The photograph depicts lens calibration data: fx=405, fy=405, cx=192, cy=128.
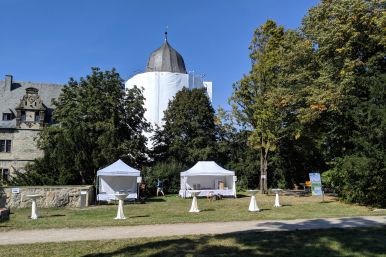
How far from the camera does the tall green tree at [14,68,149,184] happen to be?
1134 inches

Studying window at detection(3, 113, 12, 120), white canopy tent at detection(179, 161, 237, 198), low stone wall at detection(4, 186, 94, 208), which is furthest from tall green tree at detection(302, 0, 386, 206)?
window at detection(3, 113, 12, 120)

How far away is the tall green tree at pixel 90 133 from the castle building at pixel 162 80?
12.8 metres

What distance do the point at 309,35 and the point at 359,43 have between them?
11.5ft

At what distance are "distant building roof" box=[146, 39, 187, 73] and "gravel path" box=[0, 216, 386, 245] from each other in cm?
4387

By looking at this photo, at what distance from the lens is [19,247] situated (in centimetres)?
882

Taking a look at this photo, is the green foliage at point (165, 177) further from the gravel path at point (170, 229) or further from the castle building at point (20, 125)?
the gravel path at point (170, 229)

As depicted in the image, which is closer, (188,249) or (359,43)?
(188,249)

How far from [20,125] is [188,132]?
62.4 feet

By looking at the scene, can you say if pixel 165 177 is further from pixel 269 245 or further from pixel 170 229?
pixel 269 245

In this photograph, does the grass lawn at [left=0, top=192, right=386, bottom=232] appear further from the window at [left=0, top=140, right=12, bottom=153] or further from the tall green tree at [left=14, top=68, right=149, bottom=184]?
the window at [left=0, top=140, right=12, bottom=153]

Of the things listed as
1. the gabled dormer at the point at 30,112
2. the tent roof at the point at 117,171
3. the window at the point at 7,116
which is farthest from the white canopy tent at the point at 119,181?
the window at the point at 7,116

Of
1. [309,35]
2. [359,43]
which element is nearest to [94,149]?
[309,35]

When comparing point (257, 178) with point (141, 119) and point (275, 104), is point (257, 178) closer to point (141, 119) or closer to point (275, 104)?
point (141, 119)

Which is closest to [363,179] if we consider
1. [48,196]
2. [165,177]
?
[48,196]
